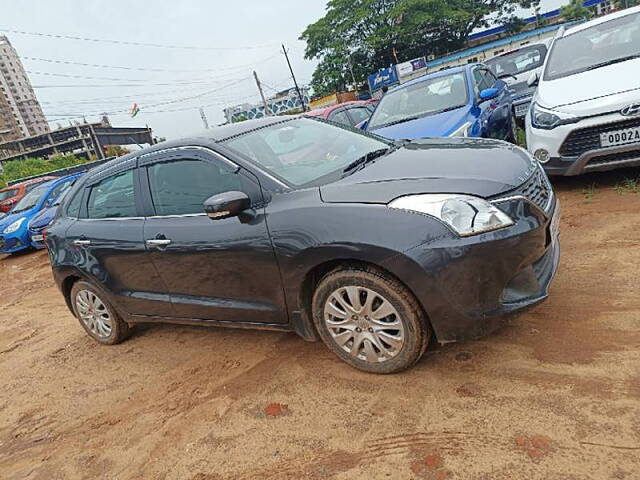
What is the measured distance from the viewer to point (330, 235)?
2.44 metres

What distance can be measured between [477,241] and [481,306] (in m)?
0.34

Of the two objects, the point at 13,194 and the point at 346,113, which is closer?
the point at 346,113

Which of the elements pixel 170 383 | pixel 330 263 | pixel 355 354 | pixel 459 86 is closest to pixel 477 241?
pixel 330 263

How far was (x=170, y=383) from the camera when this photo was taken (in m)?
3.31

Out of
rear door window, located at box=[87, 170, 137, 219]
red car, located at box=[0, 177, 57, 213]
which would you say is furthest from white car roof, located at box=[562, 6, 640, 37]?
red car, located at box=[0, 177, 57, 213]

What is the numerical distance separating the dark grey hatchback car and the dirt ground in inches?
12.1

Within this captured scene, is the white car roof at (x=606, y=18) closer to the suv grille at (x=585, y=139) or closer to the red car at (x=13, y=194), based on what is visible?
the suv grille at (x=585, y=139)

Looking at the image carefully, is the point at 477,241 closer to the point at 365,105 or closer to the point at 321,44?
the point at 365,105

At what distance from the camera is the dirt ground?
2.01 meters

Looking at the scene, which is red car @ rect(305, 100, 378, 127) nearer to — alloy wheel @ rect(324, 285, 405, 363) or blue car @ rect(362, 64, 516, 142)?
blue car @ rect(362, 64, 516, 142)

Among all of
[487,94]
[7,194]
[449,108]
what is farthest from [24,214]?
[487,94]

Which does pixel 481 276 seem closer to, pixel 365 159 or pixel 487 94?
pixel 365 159

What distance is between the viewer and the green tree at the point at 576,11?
154 feet

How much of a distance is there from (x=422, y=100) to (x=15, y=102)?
10999 cm
